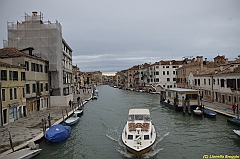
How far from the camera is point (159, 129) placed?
1869 centimetres

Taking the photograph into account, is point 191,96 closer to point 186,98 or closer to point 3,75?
point 186,98

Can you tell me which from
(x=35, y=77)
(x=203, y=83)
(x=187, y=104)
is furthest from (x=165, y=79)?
(x=35, y=77)

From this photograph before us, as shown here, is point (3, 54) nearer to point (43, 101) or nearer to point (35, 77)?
point (35, 77)

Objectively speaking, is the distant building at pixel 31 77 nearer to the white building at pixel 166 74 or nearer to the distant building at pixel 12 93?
the distant building at pixel 12 93

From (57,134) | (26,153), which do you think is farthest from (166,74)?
(26,153)

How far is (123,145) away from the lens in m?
14.4

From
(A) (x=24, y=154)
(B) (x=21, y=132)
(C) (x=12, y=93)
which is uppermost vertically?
(C) (x=12, y=93)

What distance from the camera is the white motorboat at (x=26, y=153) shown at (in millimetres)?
11115

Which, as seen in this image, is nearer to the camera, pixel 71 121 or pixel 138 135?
pixel 138 135

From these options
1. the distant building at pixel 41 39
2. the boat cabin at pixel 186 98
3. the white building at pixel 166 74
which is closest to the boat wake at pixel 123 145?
the boat cabin at pixel 186 98

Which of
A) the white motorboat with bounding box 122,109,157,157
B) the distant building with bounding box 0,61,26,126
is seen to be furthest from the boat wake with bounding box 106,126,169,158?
the distant building with bounding box 0,61,26,126

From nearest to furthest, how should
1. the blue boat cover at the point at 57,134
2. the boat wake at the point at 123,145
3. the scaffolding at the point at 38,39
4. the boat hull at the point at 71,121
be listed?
the boat wake at the point at 123,145
the blue boat cover at the point at 57,134
the boat hull at the point at 71,121
the scaffolding at the point at 38,39

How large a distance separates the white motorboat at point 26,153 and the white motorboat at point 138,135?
4.70 metres

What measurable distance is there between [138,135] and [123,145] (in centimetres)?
199
